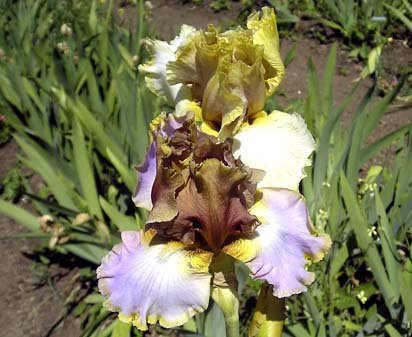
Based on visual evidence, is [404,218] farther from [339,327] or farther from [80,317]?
[80,317]

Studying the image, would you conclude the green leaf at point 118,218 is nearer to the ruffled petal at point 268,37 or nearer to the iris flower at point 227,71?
the iris flower at point 227,71

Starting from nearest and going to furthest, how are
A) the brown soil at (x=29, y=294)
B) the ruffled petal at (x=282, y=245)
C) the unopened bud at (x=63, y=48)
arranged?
the ruffled petal at (x=282, y=245)
the brown soil at (x=29, y=294)
the unopened bud at (x=63, y=48)

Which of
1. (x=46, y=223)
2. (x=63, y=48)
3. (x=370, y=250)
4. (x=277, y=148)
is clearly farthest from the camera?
(x=63, y=48)

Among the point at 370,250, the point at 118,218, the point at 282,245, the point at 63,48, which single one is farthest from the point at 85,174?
the point at 282,245

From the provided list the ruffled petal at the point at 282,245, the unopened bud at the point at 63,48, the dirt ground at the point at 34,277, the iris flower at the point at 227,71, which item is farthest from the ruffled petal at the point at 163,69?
the unopened bud at the point at 63,48

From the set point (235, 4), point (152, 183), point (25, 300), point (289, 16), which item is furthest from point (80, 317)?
point (235, 4)

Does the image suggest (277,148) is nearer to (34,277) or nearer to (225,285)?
(225,285)

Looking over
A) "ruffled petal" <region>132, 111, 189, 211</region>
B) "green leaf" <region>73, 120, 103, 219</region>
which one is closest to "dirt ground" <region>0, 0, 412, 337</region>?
"green leaf" <region>73, 120, 103, 219</region>
